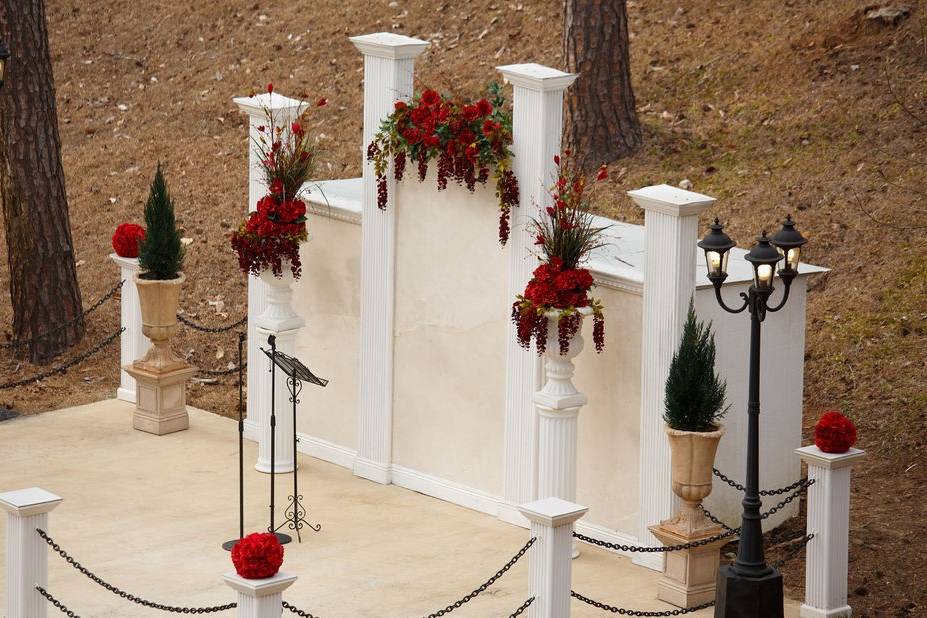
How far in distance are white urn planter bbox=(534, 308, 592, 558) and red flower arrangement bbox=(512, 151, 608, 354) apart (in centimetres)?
10

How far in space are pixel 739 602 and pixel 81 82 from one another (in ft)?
51.8

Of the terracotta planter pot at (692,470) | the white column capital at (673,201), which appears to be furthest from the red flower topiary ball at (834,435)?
the white column capital at (673,201)

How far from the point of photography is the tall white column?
10453 millimetres

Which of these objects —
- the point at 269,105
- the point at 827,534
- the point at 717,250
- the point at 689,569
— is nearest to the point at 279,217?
the point at 269,105

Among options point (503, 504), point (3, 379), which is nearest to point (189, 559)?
point (503, 504)

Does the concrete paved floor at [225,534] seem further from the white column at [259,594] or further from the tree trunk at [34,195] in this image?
the tree trunk at [34,195]

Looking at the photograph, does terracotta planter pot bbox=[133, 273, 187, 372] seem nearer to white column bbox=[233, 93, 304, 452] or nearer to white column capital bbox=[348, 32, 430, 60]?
white column bbox=[233, 93, 304, 452]

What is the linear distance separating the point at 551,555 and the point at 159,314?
5628 mm

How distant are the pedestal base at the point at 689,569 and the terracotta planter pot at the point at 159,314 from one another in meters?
5.15

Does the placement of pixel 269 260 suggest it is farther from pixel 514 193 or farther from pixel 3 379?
pixel 3 379

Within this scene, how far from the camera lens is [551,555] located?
30.5ft

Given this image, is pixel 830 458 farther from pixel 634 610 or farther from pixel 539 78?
pixel 539 78

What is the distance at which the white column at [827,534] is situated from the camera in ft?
33.1

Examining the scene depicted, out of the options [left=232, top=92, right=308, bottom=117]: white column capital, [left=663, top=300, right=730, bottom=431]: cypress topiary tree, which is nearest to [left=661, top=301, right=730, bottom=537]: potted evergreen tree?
[left=663, top=300, right=730, bottom=431]: cypress topiary tree
